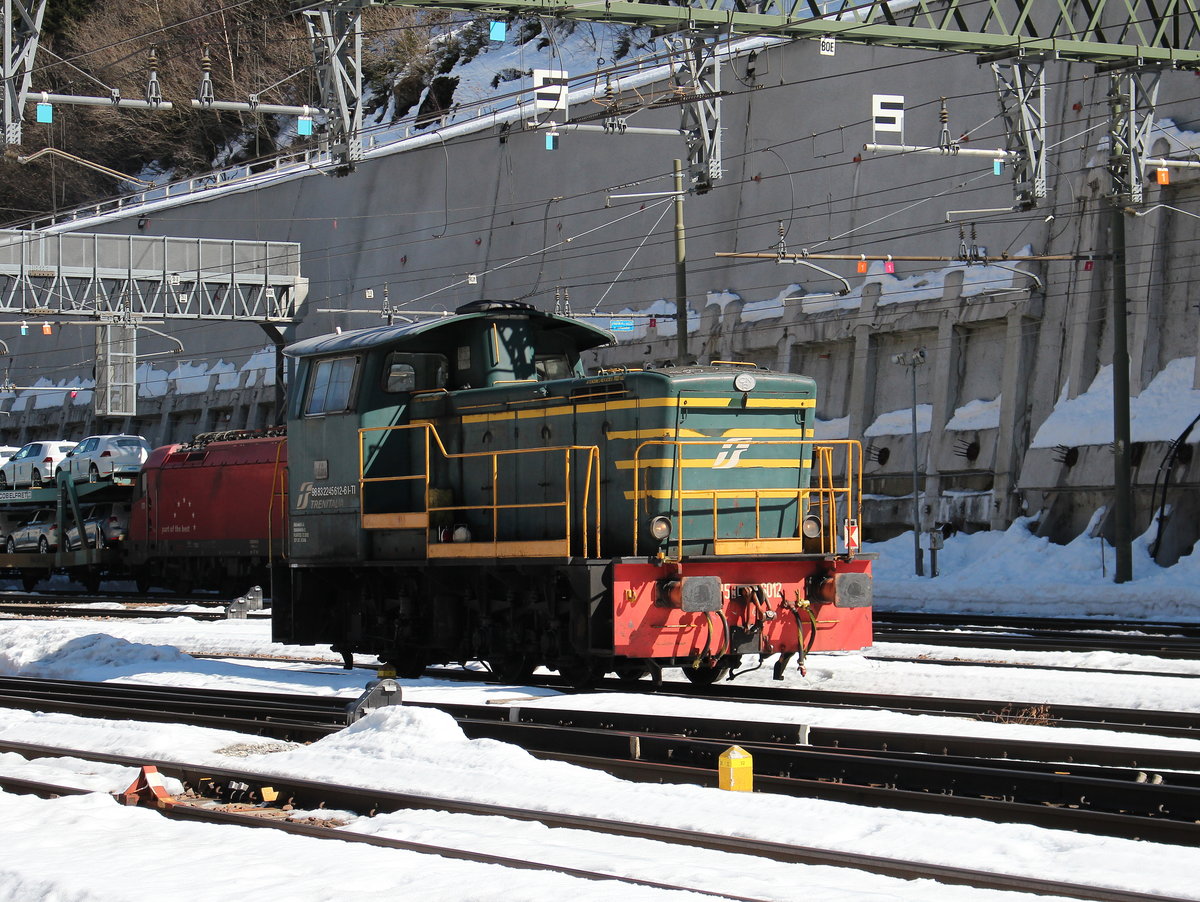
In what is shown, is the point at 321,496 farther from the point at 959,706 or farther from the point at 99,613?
the point at 99,613

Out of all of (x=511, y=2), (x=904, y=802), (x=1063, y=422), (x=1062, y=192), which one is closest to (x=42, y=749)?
(x=904, y=802)

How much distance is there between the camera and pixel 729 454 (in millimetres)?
12203

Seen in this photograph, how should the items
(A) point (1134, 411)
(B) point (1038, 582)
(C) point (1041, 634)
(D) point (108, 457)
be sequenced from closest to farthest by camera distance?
1. (C) point (1041, 634)
2. (B) point (1038, 582)
3. (A) point (1134, 411)
4. (D) point (108, 457)

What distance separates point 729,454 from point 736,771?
489 cm

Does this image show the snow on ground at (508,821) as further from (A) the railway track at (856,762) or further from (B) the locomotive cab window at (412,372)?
(B) the locomotive cab window at (412,372)

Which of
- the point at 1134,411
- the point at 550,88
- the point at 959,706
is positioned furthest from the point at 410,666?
the point at 1134,411

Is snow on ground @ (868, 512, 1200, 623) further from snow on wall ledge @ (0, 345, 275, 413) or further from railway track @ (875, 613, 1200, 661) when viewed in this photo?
snow on wall ledge @ (0, 345, 275, 413)

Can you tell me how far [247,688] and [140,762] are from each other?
14.1ft

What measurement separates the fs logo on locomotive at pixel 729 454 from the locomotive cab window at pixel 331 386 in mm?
3778

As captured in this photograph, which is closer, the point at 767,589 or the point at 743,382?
the point at 767,589

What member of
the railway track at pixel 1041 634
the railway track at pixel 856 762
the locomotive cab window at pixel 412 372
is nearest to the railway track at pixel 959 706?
the railway track at pixel 856 762

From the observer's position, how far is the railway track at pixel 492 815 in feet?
18.3

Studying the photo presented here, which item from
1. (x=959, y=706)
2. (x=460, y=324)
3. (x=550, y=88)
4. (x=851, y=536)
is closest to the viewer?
(x=959, y=706)

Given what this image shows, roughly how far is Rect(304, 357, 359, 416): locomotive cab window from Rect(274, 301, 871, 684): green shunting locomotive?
0.02 metres
